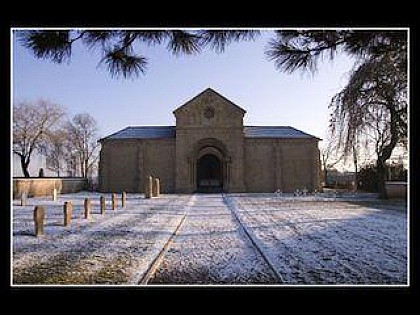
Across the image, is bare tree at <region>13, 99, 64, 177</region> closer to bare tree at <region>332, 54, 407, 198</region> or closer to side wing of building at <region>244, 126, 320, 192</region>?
bare tree at <region>332, 54, 407, 198</region>

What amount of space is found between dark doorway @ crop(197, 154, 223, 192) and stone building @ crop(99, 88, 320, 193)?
1.32m

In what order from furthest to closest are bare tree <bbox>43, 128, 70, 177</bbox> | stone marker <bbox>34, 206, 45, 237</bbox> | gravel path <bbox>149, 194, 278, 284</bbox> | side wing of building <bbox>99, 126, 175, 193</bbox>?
side wing of building <bbox>99, 126, 175, 193</bbox>, stone marker <bbox>34, 206, 45, 237</bbox>, bare tree <bbox>43, 128, 70, 177</bbox>, gravel path <bbox>149, 194, 278, 284</bbox>

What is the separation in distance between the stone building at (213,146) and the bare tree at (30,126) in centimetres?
1512

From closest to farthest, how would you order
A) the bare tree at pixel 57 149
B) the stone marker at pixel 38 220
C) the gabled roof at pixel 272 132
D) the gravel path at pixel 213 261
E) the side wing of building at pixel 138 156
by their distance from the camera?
the gravel path at pixel 213 261 → the bare tree at pixel 57 149 → the stone marker at pixel 38 220 → the side wing of building at pixel 138 156 → the gabled roof at pixel 272 132

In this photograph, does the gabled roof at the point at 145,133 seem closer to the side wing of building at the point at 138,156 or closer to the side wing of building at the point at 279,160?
the side wing of building at the point at 138,156

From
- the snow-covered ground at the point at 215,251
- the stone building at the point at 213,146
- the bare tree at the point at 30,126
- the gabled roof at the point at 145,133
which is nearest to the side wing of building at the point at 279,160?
the stone building at the point at 213,146

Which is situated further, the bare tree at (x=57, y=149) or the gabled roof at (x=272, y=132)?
the gabled roof at (x=272, y=132)

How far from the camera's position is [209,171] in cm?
2352

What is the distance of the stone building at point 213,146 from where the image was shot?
66.3 ft

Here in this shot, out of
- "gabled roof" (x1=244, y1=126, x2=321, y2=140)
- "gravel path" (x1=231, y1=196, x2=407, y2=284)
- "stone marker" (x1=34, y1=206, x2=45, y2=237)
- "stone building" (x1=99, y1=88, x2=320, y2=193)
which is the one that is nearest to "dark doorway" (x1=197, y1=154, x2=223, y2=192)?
"stone building" (x1=99, y1=88, x2=320, y2=193)

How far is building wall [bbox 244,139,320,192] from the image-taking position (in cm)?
2036

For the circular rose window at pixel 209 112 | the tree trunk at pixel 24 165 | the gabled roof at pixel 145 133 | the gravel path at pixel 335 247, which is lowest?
the gravel path at pixel 335 247
